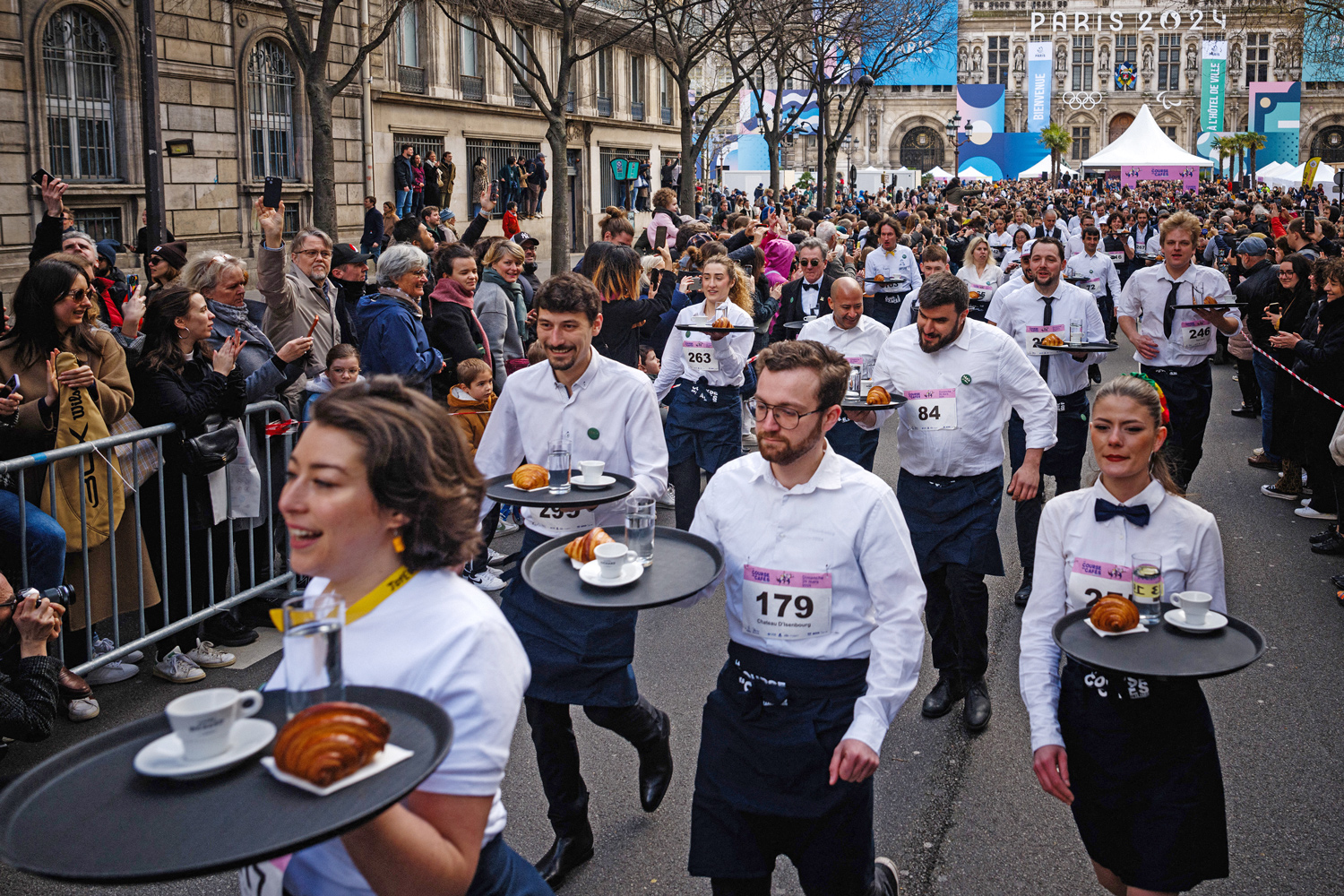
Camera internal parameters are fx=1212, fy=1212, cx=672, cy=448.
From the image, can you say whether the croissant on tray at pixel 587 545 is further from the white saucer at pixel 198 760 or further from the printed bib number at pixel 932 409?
the printed bib number at pixel 932 409

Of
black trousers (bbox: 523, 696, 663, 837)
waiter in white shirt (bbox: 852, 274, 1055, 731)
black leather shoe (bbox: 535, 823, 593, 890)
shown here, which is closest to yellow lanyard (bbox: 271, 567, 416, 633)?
black trousers (bbox: 523, 696, 663, 837)

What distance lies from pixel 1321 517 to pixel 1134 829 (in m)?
7.05

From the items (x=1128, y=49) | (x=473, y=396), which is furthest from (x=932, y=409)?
(x=1128, y=49)

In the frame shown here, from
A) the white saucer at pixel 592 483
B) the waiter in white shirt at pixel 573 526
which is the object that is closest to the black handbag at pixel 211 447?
the waiter in white shirt at pixel 573 526

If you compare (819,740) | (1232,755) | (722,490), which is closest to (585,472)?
(722,490)

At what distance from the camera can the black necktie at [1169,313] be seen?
26.9 ft

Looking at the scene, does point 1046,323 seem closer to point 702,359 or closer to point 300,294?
point 702,359

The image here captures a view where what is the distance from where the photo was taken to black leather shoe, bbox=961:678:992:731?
17.5 feet

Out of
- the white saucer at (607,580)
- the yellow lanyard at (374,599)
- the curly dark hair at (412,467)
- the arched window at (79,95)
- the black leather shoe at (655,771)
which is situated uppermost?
the arched window at (79,95)

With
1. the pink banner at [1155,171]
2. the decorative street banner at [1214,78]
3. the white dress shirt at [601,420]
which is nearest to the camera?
the white dress shirt at [601,420]

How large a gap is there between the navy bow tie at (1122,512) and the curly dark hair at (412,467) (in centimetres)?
194

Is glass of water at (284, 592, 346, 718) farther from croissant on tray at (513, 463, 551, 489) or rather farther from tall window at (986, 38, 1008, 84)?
tall window at (986, 38, 1008, 84)

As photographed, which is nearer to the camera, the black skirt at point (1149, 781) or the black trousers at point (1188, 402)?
the black skirt at point (1149, 781)

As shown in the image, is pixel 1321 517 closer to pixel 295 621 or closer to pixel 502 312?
pixel 502 312
